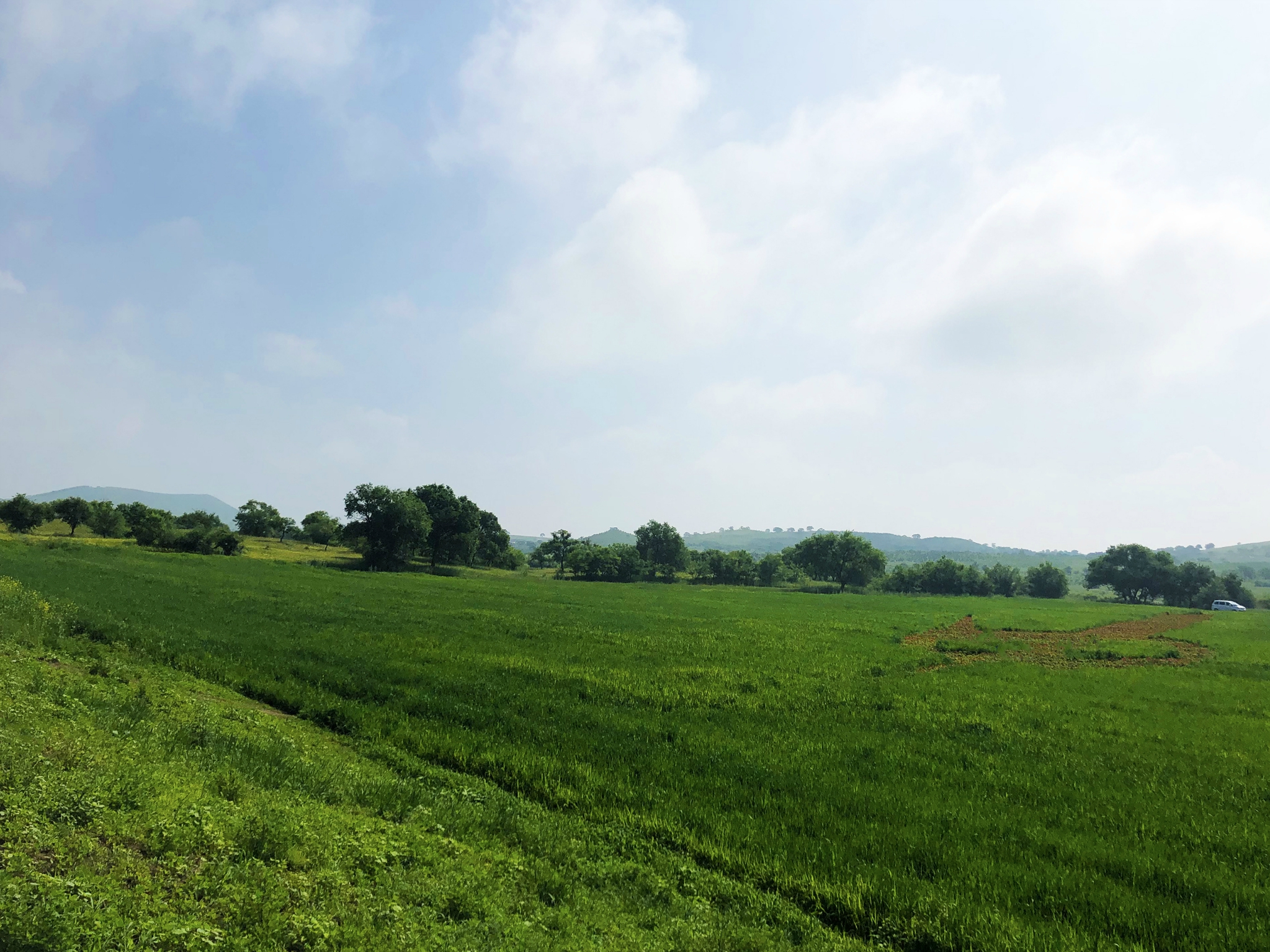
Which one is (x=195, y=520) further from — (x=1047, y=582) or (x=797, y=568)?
(x=1047, y=582)

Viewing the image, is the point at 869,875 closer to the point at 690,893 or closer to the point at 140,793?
the point at 690,893

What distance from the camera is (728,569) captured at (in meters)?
137

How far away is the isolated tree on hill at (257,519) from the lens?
447 ft

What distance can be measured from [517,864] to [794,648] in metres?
24.1

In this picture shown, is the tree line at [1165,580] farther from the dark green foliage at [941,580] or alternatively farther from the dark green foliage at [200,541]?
the dark green foliage at [200,541]

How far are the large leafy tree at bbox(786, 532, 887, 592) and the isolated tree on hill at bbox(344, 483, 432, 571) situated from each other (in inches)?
3255

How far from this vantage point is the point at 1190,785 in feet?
40.6

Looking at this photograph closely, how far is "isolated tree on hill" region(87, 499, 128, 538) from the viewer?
9950 centimetres

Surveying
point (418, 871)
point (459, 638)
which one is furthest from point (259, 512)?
point (418, 871)

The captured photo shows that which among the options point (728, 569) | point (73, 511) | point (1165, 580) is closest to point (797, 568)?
point (728, 569)

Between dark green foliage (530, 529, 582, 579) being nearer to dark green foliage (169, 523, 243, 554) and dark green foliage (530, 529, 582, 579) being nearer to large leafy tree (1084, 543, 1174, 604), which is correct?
dark green foliage (169, 523, 243, 554)

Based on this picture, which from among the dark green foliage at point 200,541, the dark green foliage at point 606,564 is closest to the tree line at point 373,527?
the dark green foliage at point 200,541

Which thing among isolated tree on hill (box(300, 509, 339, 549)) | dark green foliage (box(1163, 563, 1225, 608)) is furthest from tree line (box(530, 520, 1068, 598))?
isolated tree on hill (box(300, 509, 339, 549))

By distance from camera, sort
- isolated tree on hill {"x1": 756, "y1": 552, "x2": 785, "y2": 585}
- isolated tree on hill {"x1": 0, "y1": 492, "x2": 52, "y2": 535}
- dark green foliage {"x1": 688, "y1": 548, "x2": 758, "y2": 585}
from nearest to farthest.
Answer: isolated tree on hill {"x1": 0, "y1": 492, "x2": 52, "y2": 535} → dark green foliage {"x1": 688, "y1": 548, "x2": 758, "y2": 585} → isolated tree on hill {"x1": 756, "y1": 552, "x2": 785, "y2": 585}
